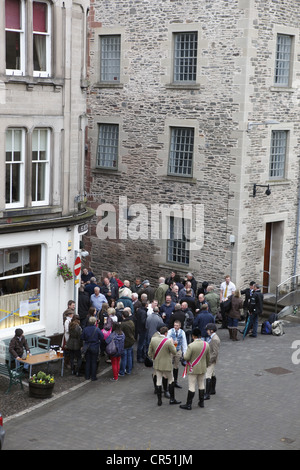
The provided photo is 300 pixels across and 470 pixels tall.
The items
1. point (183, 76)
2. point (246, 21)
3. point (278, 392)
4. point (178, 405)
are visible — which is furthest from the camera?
point (183, 76)

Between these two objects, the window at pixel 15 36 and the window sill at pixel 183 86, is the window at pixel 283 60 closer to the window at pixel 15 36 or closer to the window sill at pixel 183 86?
the window sill at pixel 183 86

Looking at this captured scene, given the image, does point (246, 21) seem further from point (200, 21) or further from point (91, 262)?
point (91, 262)

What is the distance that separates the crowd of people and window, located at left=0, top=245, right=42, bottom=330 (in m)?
1.42

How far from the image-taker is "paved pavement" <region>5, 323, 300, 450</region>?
1391 centimetres

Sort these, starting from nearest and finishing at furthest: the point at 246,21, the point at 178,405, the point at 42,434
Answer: the point at 42,434
the point at 178,405
the point at 246,21

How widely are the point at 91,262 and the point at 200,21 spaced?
10.3 m

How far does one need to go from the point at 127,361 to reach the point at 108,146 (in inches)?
485

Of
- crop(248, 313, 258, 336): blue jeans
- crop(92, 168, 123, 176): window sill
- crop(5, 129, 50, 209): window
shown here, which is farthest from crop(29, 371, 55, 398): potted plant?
crop(92, 168, 123, 176): window sill

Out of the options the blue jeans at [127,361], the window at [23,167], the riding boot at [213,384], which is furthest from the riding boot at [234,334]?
the window at [23,167]

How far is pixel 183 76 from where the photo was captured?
26.2 m

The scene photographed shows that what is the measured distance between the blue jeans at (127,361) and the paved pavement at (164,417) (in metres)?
0.20

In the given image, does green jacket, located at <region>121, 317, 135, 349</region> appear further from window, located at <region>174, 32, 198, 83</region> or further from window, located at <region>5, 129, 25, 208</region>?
window, located at <region>174, 32, 198, 83</region>

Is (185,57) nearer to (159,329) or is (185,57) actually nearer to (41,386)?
(159,329)

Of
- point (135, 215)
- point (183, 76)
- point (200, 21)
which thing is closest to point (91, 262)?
point (135, 215)
